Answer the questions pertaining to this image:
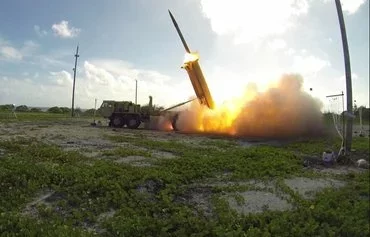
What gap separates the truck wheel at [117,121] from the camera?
3453 cm

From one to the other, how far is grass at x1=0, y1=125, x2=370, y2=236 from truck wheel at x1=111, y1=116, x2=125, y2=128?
2080 cm

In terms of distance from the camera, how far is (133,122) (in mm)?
34250

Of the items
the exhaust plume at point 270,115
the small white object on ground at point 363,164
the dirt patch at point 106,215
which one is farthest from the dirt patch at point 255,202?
the exhaust plume at point 270,115

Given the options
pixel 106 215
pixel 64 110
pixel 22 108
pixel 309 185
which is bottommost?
pixel 106 215

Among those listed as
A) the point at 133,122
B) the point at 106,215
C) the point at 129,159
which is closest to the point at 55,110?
the point at 133,122

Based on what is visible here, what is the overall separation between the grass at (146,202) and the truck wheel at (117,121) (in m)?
20.8

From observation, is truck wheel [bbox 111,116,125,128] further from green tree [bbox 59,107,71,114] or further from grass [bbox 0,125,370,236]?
green tree [bbox 59,107,71,114]

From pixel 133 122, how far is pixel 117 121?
1.45 metres

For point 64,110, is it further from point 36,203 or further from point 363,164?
point 36,203

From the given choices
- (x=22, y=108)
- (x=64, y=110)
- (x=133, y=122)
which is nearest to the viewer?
(x=133, y=122)

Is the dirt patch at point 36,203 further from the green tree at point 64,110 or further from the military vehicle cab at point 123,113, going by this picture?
the green tree at point 64,110

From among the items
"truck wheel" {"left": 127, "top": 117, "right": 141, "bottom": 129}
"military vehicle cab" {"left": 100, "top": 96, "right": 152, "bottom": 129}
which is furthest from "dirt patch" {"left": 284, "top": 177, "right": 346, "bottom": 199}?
"military vehicle cab" {"left": 100, "top": 96, "right": 152, "bottom": 129}

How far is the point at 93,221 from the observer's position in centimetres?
777

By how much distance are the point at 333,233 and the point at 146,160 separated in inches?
325
